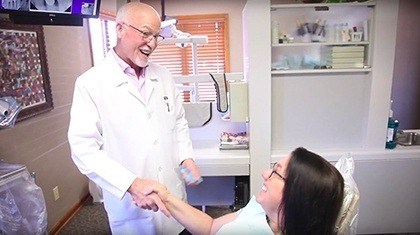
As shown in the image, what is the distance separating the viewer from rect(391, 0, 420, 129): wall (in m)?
4.09

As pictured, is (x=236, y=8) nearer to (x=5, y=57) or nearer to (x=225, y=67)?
(x=225, y=67)

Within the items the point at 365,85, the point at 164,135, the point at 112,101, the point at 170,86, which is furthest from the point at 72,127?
the point at 365,85

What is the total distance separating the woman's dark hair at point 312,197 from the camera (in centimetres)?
88

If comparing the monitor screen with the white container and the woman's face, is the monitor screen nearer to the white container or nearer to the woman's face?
the woman's face

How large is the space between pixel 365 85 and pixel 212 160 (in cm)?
119

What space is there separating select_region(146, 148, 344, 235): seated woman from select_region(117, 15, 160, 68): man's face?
1.98 feet

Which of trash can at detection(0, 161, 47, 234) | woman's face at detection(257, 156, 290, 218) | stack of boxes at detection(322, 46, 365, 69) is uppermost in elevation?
stack of boxes at detection(322, 46, 365, 69)

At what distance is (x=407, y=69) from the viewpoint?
13.8 ft

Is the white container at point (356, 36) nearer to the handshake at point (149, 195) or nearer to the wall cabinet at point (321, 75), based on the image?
the wall cabinet at point (321, 75)

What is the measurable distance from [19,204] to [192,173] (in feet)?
3.09

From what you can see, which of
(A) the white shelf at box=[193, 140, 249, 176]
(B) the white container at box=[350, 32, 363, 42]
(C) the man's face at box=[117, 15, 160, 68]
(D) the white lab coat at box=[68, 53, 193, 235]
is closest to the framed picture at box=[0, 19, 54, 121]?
(D) the white lab coat at box=[68, 53, 193, 235]

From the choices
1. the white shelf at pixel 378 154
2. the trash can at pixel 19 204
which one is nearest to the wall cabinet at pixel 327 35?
the white shelf at pixel 378 154

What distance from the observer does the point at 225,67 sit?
485 centimetres

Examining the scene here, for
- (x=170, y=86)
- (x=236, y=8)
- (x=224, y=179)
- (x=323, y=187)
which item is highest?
(x=236, y=8)
